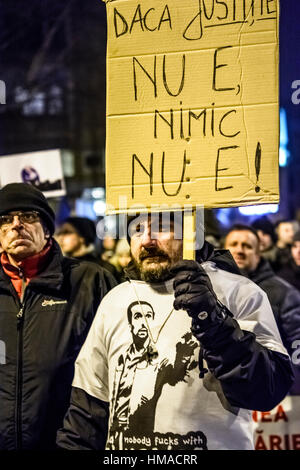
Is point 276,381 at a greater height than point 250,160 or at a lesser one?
lesser

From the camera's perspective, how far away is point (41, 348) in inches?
156

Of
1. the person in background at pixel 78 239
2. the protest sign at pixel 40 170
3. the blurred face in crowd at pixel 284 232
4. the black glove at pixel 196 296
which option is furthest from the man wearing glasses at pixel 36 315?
the blurred face in crowd at pixel 284 232

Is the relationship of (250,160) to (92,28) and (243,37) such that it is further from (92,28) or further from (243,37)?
(92,28)

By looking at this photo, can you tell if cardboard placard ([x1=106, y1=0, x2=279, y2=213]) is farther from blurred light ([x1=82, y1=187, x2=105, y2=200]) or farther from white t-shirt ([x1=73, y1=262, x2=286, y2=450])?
blurred light ([x1=82, y1=187, x2=105, y2=200])

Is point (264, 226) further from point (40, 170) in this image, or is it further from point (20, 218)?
point (20, 218)

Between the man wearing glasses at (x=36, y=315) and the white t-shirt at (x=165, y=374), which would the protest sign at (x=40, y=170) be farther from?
the white t-shirt at (x=165, y=374)

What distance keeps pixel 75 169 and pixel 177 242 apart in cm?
2764

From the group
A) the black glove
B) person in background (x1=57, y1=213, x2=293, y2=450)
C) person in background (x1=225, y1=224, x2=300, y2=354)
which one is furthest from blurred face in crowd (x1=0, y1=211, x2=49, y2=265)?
person in background (x1=225, y1=224, x2=300, y2=354)

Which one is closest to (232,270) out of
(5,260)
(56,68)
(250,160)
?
(250,160)

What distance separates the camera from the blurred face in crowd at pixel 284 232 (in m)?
9.46

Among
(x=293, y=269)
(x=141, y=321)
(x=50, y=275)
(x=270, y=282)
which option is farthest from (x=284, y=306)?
(x=141, y=321)

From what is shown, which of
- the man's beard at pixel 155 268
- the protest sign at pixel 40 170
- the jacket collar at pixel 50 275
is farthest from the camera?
the protest sign at pixel 40 170

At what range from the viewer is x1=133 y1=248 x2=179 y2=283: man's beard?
11.3 feet

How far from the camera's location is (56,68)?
2352 centimetres
